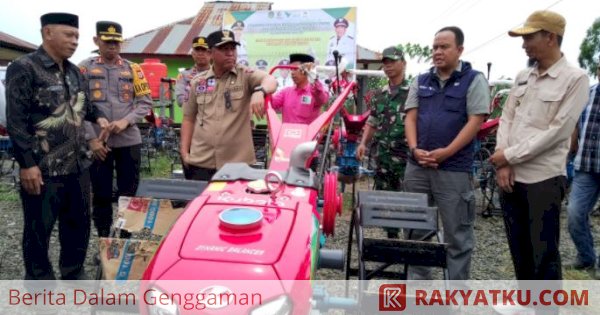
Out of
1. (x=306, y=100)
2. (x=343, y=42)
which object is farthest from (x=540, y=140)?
A: (x=343, y=42)

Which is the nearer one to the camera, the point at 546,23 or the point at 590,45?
the point at 546,23

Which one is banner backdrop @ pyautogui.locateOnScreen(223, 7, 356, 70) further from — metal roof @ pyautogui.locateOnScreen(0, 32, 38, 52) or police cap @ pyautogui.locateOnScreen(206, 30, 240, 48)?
metal roof @ pyautogui.locateOnScreen(0, 32, 38, 52)

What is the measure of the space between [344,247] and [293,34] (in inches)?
226

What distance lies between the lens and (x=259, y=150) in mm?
6297

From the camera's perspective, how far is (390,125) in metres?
4.11

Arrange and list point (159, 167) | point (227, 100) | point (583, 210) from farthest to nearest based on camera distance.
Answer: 1. point (159, 167)
2. point (583, 210)
3. point (227, 100)

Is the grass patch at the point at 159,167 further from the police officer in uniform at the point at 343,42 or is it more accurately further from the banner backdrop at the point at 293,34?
the police officer in uniform at the point at 343,42

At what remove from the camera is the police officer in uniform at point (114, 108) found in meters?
3.80

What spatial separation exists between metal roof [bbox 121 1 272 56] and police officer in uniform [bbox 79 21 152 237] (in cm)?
1409

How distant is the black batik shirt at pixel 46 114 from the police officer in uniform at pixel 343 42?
606 cm

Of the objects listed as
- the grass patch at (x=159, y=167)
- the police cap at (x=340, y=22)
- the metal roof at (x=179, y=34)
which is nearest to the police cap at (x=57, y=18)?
the grass patch at (x=159, y=167)

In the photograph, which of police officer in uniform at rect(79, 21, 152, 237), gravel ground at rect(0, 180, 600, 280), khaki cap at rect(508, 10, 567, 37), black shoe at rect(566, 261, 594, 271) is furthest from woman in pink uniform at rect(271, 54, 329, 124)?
black shoe at rect(566, 261, 594, 271)

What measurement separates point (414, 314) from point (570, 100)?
152 cm

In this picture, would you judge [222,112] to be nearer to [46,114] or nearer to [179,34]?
[46,114]
